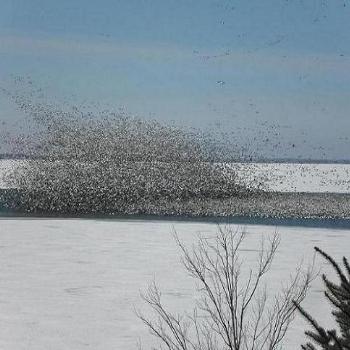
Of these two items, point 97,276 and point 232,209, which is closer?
point 97,276

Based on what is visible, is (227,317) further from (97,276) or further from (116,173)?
(116,173)

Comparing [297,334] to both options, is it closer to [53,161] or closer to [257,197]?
[257,197]

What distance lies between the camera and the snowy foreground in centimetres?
661

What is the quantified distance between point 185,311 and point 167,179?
2308 centimetres

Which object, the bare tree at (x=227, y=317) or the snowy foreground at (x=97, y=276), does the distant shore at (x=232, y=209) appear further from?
the bare tree at (x=227, y=317)

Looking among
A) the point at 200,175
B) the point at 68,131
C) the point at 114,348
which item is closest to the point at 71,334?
the point at 114,348

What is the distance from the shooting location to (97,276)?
9789 millimetres

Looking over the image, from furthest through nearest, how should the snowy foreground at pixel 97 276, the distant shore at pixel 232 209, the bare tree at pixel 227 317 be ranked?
1. the distant shore at pixel 232 209
2. the snowy foreground at pixel 97 276
3. the bare tree at pixel 227 317

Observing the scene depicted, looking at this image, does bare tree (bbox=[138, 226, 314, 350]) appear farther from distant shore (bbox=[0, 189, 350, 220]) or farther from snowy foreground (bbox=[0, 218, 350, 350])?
distant shore (bbox=[0, 189, 350, 220])

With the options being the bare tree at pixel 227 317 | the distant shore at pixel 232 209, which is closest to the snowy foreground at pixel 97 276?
the bare tree at pixel 227 317

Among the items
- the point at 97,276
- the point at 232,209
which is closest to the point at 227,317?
the point at 97,276

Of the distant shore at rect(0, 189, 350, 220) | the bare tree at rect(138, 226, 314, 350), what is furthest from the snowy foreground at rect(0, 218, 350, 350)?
the distant shore at rect(0, 189, 350, 220)

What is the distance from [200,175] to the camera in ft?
104

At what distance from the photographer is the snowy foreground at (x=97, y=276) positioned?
661 cm
